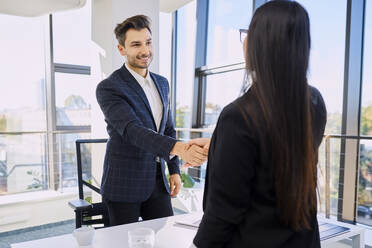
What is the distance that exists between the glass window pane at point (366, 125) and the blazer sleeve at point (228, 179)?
195cm

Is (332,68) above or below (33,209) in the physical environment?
above

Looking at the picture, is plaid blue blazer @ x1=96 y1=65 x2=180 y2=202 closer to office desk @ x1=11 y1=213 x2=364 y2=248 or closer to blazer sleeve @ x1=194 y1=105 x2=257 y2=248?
office desk @ x1=11 y1=213 x2=364 y2=248

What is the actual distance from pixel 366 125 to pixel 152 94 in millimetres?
1618

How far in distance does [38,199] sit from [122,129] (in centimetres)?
221

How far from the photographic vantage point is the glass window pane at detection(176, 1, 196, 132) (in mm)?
4059

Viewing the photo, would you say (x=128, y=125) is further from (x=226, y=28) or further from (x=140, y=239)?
(x=226, y=28)

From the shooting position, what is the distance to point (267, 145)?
0.64 metres

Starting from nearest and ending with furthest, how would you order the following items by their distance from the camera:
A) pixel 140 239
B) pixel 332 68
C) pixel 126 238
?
pixel 140 239 → pixel 126 238 → pixel 332 68

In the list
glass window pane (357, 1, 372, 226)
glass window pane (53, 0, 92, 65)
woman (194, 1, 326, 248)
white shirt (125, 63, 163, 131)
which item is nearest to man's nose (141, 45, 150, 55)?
white shirt (125, 63, 163, 131)

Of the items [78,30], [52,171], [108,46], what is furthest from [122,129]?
[78,30]

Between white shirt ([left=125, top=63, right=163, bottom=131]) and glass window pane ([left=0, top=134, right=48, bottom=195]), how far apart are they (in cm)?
239

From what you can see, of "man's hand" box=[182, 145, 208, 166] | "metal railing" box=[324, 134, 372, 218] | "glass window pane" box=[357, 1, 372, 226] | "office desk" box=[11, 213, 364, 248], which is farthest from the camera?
"glass window pane" box=[357, 1, 372, 226]

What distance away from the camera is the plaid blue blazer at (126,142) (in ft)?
4.75

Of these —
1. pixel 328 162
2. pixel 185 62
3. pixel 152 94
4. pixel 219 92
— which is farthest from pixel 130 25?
pixel 185 62
